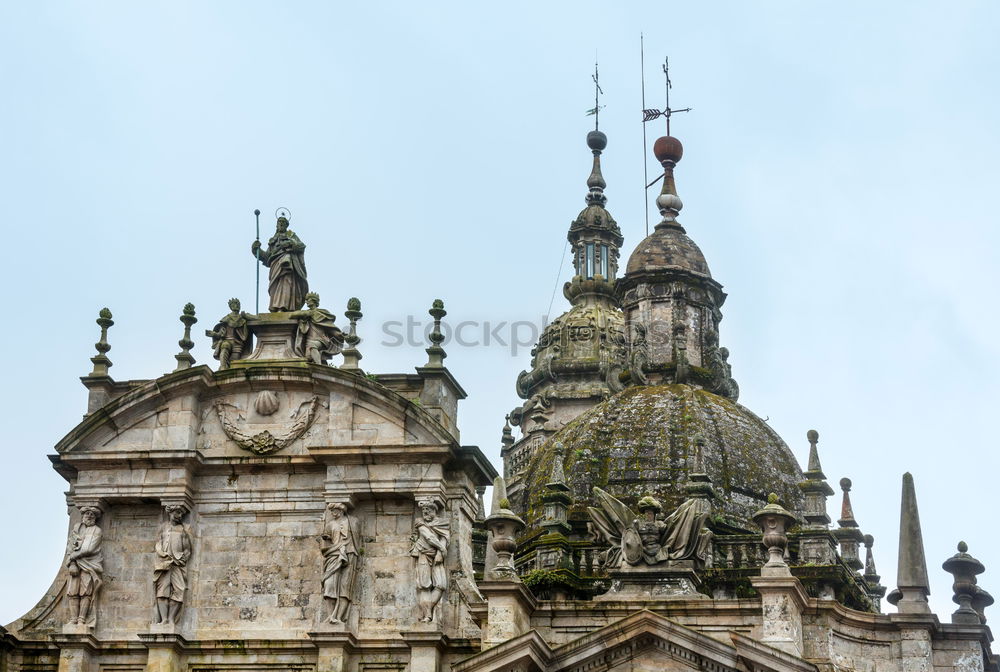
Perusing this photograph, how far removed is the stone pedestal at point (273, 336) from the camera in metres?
40.7

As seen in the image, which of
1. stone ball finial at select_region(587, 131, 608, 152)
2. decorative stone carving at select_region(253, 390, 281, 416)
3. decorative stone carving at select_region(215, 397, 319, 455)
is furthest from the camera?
stone ball finial at select_region(587, 131, 608, 152)

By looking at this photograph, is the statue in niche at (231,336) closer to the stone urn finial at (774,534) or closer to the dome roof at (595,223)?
the stone urn finial at (774,534)

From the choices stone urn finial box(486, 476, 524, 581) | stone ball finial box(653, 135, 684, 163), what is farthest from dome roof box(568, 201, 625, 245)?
stone urn finial box(486, 476, 524, 581)

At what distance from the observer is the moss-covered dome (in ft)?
134

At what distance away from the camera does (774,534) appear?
3622cm

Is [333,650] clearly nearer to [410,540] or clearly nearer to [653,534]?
[410,540]

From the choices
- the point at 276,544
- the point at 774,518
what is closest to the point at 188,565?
the point at 276,544

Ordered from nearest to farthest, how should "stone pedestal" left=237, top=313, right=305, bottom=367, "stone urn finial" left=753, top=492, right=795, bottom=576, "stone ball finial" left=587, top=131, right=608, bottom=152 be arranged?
"stone urn finial" left=753, top=492, right=795, bottom=576, "stone pedestal" left=237, top=313, right=305, bottom=367, "stone ball finial" left=587, top=131, right=608, bottom=152

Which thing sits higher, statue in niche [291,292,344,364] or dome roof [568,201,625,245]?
dome roof [568,201,625,245]

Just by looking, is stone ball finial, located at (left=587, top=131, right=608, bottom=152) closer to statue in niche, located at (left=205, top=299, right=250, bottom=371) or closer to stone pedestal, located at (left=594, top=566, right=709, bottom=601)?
statue in niche, located at (left=205, top=299, right=250, bottom=371)

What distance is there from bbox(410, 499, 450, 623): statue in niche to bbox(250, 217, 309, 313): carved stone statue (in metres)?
5.07

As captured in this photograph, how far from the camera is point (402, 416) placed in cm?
3912

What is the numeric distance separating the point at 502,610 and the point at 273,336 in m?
7.43

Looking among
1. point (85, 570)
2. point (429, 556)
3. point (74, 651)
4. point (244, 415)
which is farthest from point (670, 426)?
point (74, 651)
